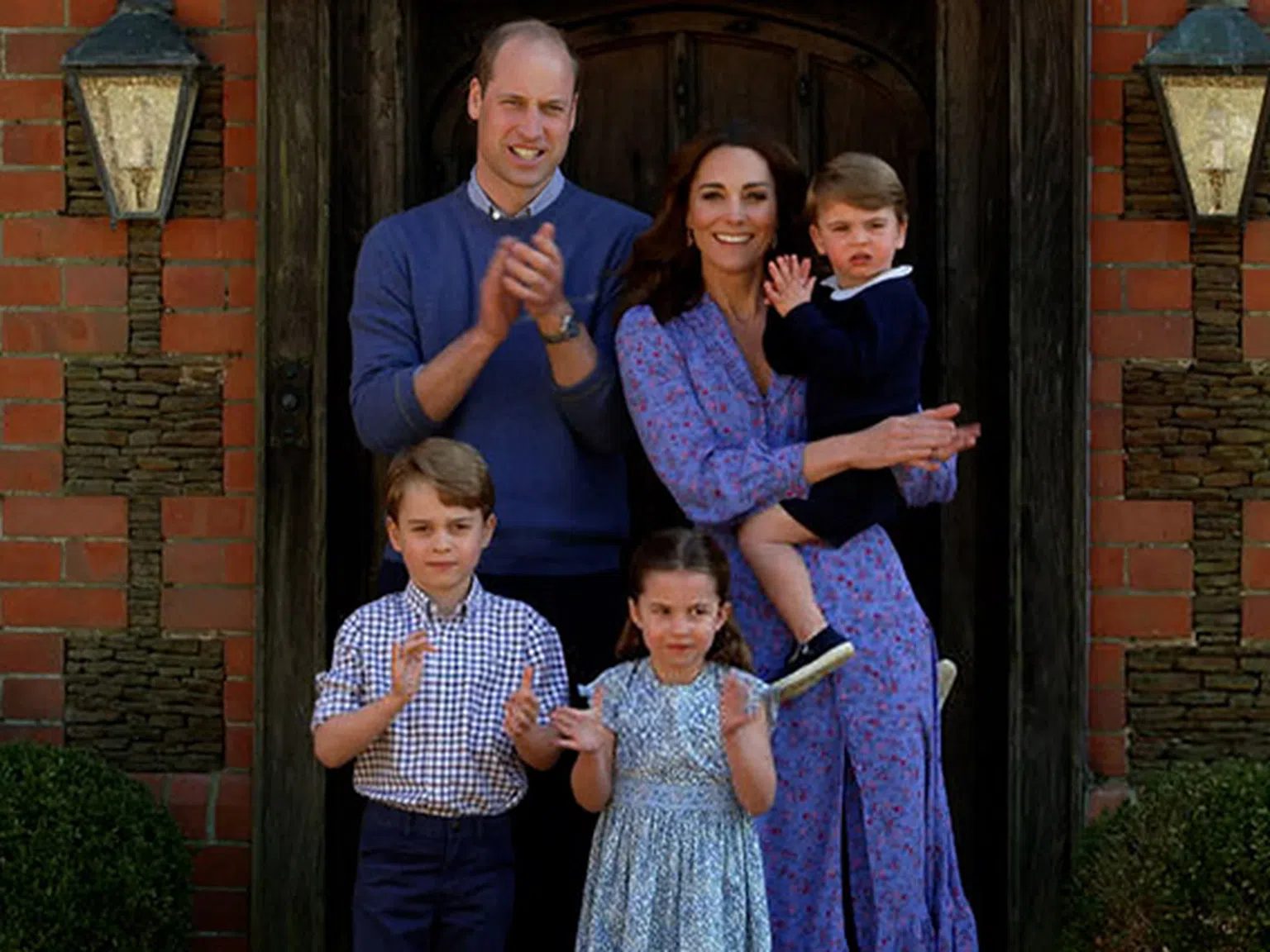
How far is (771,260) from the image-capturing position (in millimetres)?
3641

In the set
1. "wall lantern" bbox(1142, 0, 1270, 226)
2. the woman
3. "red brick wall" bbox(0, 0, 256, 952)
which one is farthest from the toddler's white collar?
"red brick wall" bbox(0, 0, 256, 952)

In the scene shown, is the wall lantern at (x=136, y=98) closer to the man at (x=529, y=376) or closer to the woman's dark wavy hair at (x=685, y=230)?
the man at (x=529, y=376)

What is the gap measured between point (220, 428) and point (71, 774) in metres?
0.85

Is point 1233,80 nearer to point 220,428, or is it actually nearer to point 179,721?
point 220,428

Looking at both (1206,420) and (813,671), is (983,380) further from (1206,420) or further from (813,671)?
(813,671)

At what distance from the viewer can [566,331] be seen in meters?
3.53

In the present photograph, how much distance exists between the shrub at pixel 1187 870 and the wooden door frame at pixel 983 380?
0.45 m

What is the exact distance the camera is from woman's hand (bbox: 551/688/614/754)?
3258 millimetres

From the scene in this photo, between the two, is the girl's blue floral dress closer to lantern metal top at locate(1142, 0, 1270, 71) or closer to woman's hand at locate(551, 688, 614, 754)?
woman's hand at locate(551, 688, 614, 754)

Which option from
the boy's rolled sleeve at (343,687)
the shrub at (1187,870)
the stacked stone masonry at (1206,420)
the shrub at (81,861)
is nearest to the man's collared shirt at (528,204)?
the boy's rolled sleeve at (343,687)

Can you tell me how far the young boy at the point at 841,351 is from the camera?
3.44 m

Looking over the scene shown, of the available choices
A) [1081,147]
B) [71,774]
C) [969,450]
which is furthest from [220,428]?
[1081,147]

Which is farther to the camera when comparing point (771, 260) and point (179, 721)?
point (179, 721)

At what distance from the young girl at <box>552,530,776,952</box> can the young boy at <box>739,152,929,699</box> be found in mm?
184
